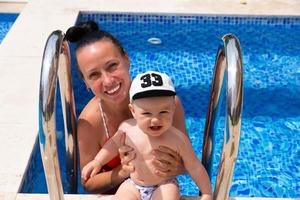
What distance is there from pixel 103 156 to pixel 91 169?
0.35 ft

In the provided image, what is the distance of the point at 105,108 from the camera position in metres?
3.26

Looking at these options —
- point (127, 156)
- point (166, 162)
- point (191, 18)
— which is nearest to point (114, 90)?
point (127, 156)

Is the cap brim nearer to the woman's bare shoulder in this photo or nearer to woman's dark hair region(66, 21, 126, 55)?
woman's dark hair region(66, 21, 126, 55)

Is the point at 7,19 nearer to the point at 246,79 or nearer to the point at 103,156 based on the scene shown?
the point at 246,79

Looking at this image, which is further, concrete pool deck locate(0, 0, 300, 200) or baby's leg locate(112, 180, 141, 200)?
concrete pool deck locate(0, 0, 300, 200)

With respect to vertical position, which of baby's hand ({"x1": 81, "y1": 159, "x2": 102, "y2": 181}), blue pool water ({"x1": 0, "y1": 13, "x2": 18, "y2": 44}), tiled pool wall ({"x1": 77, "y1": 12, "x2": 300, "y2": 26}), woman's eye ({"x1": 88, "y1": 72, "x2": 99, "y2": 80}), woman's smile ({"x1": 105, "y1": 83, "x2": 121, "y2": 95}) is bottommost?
baby's hand ({"x1": 81, "y1": 159, "x2": 102, "y2": 181})

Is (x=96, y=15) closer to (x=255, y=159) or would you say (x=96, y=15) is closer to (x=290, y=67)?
(x=290, y=67)

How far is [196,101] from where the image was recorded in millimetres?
5723

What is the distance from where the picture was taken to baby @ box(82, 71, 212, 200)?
2.67m

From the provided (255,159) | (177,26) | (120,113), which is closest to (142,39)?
(177,26)

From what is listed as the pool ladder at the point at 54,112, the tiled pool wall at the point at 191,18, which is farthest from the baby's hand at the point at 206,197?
the tiled pool wall at the point at 191,18

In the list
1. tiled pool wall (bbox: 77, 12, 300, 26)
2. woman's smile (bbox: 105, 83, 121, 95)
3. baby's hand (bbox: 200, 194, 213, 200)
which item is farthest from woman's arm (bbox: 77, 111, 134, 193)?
tiled pool wall (bbox: 77, 12, 300, 26)

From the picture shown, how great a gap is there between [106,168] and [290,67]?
12.4ft

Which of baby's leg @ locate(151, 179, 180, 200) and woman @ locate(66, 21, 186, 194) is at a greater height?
woman @ locate(66, 21, 186, 194)
